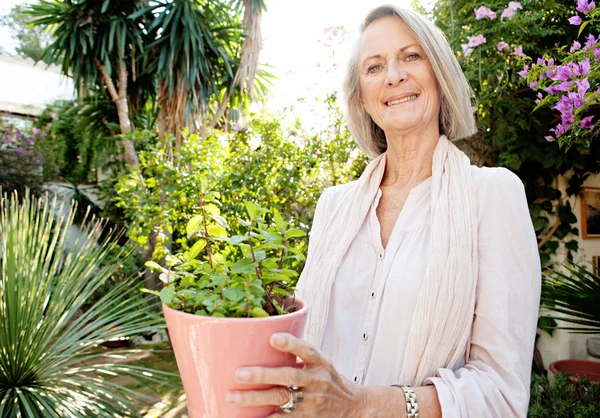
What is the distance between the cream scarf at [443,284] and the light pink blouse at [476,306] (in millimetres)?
23

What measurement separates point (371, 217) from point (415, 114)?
0.32 metres

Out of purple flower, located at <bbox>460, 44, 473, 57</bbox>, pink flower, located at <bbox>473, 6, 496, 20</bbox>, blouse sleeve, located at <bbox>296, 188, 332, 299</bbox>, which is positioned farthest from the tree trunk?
blouse sleeve, located at <bbox>296, 188, 332, 299</bbox>

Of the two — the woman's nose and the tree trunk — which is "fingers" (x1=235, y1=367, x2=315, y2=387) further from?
the tree trunk

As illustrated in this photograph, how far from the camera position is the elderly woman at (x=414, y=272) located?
90cm

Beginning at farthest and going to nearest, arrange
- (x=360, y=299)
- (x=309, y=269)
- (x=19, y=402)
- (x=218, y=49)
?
(x=218, y=49) < (x=19, y=402) < (x=309, y=269) < (x=360, y=299)

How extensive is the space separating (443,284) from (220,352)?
0.56 m

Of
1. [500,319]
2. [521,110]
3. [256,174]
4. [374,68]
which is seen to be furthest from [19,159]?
[500,319]

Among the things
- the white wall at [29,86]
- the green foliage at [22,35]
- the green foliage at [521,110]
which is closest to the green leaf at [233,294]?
the green foliage at [521,110]

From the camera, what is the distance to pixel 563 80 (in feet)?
5.57

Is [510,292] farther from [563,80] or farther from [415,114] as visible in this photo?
[563,80]

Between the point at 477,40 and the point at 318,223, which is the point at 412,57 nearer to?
the point at 318,223

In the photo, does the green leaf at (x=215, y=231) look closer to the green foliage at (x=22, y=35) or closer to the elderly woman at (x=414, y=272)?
the elderly woman at (x=414, y=272)

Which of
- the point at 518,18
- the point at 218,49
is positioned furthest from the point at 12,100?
the point at 518,18

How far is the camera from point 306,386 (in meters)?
0.75
